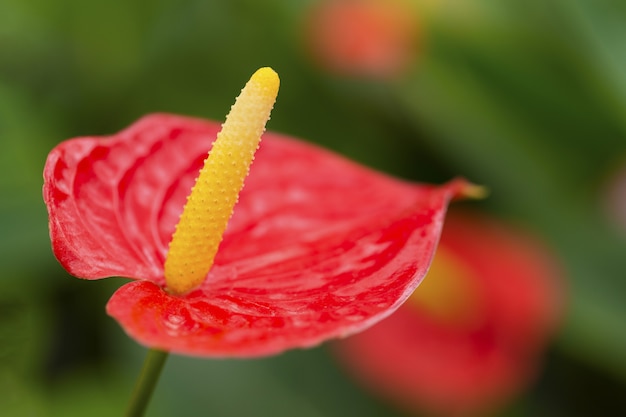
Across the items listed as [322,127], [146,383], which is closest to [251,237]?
[146,383]

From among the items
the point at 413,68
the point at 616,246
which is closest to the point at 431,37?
the point at 413,68

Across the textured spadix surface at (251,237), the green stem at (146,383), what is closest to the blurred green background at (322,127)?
the textured spadix surface at (251,237)

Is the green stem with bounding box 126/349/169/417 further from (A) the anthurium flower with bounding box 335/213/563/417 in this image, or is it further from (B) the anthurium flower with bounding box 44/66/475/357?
(A) the anthurium flower with bounding box 335/213/563/417

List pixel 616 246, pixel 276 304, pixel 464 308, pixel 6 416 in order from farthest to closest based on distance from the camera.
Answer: pixel 616 246 → pixel 464 308 → pixel 6 416 → pixel 276 304

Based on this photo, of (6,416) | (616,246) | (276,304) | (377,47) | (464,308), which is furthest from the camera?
(377,47)

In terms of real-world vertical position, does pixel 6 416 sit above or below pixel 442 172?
below

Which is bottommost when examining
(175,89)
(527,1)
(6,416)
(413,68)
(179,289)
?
(6,416)

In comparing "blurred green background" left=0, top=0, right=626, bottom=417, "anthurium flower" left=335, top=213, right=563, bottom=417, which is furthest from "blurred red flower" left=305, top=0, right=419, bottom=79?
"anthurium flower" left=335, top=213, right=563, bottom=417

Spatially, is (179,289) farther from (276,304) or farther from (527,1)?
(527,1)
